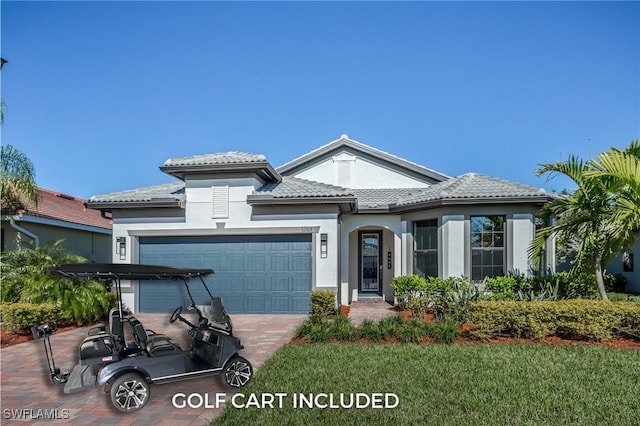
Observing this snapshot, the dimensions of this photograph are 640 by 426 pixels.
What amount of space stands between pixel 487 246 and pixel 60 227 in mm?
15747

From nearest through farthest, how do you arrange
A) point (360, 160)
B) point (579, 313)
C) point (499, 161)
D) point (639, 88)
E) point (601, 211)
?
point (579, 313), point (601, 211), point (639, 88), point (360, 160), point (499, 161)

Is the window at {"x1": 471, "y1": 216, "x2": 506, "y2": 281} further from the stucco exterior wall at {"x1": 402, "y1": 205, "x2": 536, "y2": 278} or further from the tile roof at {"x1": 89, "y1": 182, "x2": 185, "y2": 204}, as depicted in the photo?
the tile roof at {"x1": 89, "y1": 182, "x2": 185, "y2": 204}

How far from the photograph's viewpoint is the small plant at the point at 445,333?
8.44m

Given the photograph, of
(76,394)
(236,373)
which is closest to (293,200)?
(236,373)

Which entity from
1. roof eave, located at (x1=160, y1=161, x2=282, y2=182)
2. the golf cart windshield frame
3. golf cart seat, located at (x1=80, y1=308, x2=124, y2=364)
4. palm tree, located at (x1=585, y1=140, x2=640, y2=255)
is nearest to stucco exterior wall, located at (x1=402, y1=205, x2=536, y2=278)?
palm tree, located at (x1=585, y1=140, x2=640, y2=255)

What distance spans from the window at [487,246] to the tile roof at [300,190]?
3939 mm

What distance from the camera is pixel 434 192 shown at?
1330 centimetres

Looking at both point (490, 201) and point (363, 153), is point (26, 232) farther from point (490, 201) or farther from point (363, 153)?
point (490, 201)

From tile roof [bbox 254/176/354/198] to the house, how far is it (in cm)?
3

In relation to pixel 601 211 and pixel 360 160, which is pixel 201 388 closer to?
pixel 601 211

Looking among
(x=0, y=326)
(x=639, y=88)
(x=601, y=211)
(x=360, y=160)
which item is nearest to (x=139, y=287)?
(x=0, y=326)

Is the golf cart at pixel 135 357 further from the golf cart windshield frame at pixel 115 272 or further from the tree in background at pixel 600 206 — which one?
the tree in background at pixel 600 206

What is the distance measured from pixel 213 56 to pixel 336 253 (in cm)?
651

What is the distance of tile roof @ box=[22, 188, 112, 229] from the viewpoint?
15.6m
